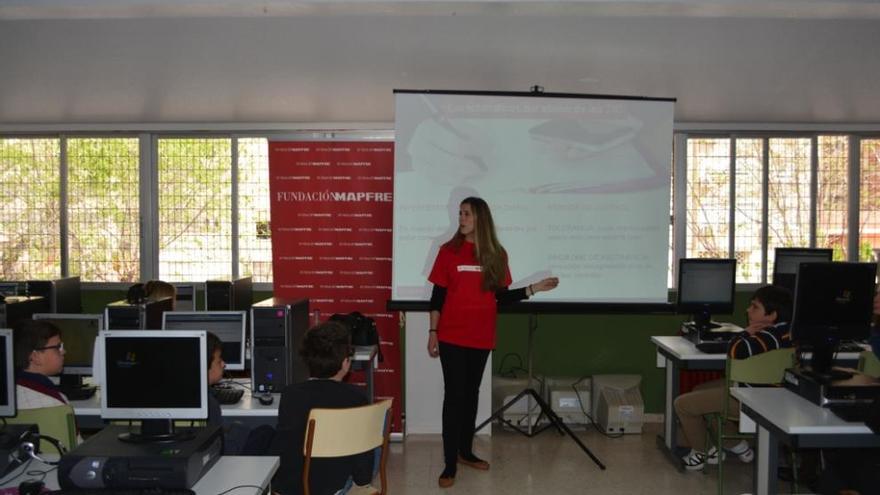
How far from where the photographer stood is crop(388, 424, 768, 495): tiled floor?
14.6 ft

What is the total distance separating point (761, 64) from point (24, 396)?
4733mm

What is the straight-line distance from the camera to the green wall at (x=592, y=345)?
616 centimetres

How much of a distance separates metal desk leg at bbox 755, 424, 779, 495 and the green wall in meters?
2.82

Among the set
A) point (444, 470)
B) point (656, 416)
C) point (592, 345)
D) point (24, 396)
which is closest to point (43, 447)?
point (24, 396)

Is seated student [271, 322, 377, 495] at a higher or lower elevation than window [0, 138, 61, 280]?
lower

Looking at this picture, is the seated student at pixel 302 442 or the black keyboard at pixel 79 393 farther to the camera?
the black keyboard at pixel 79 393

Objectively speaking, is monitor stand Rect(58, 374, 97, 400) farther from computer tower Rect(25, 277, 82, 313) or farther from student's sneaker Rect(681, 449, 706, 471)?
student's sneaker Rect(681, 449, 706, 471)

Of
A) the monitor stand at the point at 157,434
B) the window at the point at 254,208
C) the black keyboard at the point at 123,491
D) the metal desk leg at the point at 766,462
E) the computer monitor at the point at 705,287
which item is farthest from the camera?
the window at the point at 254,208

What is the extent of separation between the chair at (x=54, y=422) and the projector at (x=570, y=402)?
3.75 m

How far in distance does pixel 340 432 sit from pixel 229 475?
0.47m

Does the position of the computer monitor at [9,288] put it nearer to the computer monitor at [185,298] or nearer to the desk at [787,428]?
the computer monitor at [185,298]

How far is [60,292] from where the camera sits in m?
5.70

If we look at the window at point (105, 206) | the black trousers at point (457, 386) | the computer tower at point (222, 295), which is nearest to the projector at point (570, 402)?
the black trousers at point (457, 386)

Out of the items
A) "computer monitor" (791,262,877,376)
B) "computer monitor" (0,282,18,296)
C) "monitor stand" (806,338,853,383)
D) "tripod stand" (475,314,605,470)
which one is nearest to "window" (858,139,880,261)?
"tripod stand" (475,314,605,470)
